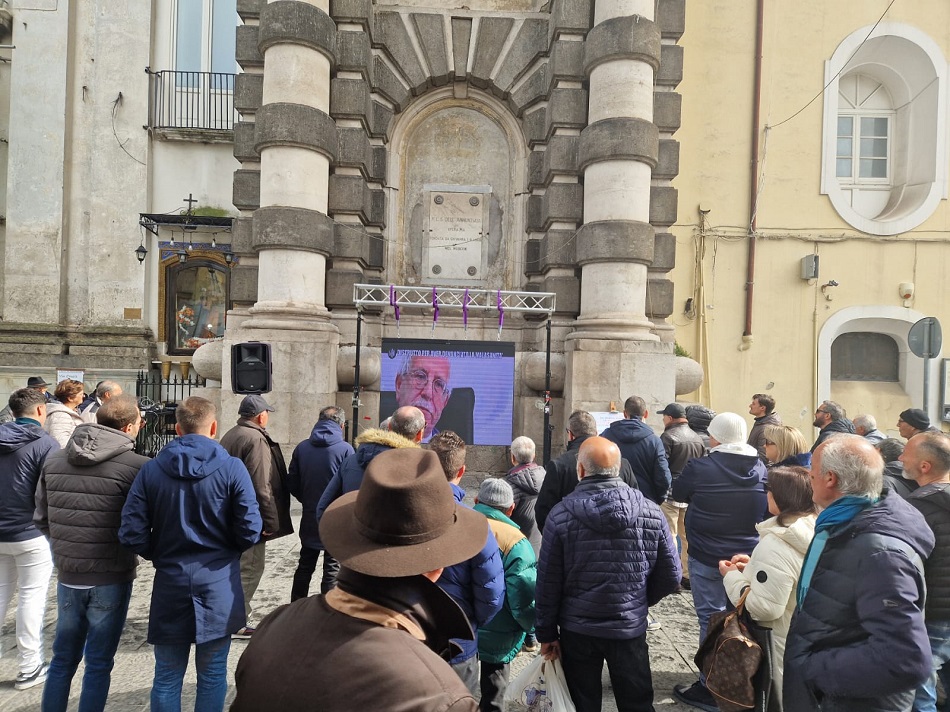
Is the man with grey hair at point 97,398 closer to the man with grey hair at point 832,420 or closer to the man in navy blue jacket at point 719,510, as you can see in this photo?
the man in navy blue jacket at point 719,510

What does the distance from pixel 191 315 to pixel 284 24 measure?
24.1ft

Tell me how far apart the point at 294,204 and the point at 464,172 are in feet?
10.8

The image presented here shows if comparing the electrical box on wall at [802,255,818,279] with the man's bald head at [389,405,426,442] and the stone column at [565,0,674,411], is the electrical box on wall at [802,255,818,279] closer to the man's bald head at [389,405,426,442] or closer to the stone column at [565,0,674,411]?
the stone column at [565,0,674,411]

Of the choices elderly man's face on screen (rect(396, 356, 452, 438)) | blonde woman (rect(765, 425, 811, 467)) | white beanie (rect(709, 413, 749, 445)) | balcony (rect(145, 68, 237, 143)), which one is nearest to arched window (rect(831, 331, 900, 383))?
elderly man's face on screen (rect(396, 356, 452, 438))

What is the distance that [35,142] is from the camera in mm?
13164

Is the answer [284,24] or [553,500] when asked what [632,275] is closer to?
[553,500]

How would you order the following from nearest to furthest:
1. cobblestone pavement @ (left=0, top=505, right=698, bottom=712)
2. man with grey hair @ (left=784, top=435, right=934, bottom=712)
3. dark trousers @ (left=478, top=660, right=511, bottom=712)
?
man with grey hair @ (left=784, top=435, right=934, bottom=712) → dark trousers @ (left=478, top=660, right=511, bottom=712) → cobblestone pavement @ (left=0, top=505, right=698, bottom=712)

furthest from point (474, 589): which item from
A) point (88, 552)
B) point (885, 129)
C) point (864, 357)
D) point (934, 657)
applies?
point (885, 129)

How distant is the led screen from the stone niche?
1946mm

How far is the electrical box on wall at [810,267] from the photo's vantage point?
1196cm

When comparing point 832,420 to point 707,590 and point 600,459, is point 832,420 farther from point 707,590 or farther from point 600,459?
point 600,459

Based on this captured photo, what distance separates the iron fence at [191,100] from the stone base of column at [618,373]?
33.4ft

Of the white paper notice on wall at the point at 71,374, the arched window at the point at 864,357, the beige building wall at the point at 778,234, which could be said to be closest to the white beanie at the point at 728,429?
the beige building wall at the point at 778,234

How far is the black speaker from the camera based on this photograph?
6383 millimetres
